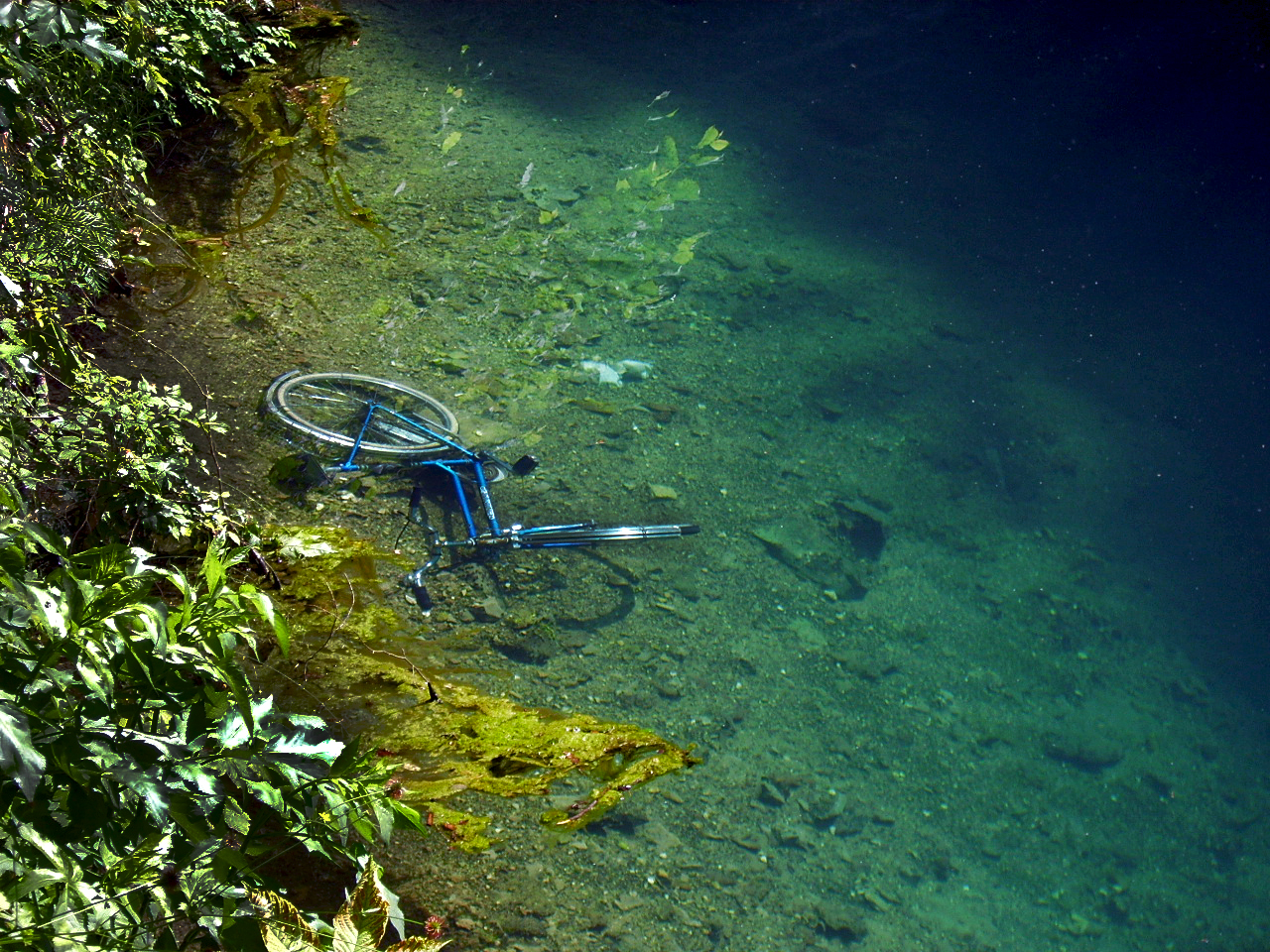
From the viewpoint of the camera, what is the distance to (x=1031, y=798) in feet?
11.7

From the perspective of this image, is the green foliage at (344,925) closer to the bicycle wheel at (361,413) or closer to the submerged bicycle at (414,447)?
the submerged bicycle at (414,447)

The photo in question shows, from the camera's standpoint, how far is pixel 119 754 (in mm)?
1019

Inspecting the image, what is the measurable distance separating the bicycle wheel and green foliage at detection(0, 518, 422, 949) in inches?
86.1

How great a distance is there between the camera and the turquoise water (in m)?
3.00

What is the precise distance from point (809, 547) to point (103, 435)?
9.12ft

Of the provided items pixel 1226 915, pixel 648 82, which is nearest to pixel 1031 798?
pixel 1226 915

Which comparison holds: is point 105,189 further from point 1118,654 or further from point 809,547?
point 1118,654

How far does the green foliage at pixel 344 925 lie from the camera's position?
3.58 ft

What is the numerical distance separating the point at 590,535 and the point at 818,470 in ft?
4.61

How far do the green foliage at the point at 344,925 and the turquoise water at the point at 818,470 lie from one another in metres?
0.95

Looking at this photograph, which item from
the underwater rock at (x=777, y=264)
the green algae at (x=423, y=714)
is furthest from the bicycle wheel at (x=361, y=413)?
the underwater rock at (x=777, y=264)

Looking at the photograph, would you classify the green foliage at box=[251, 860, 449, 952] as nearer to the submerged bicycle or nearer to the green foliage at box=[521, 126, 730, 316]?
the submerged bicycle

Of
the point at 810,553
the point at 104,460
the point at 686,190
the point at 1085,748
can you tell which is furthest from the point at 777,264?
the point at 104,460

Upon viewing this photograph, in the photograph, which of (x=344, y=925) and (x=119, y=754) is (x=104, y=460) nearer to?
(x=119, y=754)
